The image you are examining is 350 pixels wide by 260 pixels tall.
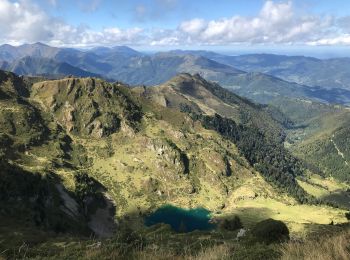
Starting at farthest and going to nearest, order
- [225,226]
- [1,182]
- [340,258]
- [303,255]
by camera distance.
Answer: [1,182] → [225,226] → [303,255] → [340,258]

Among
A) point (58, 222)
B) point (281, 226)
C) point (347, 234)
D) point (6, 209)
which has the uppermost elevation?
point (347, 234)

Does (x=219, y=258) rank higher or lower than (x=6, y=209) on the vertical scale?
higher

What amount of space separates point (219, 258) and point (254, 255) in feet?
8.34

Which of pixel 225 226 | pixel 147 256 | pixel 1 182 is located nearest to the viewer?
pixel 147 256

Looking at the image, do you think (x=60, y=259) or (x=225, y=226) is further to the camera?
(x=225, y=226)

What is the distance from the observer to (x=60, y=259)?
17469 mm

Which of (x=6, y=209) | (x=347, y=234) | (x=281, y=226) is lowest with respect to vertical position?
(x=6, y=209)

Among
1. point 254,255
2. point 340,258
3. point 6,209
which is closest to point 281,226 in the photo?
point 254,255

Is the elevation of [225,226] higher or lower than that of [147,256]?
lower

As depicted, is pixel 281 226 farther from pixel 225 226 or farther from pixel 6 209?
pixel 6 209

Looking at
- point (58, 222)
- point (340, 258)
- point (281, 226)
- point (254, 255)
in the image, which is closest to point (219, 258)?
point (254, 255)

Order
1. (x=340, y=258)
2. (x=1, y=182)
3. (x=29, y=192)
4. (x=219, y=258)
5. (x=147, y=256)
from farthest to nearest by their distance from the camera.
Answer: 1. (x=29, y=192)
2. (x=1, y=182)
3. (x=147, y=256)
4. (x=219, y=258)
5. (x=340, y=258)

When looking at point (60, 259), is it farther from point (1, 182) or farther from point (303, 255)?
point (1, 182)

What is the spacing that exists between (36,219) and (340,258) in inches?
7240
